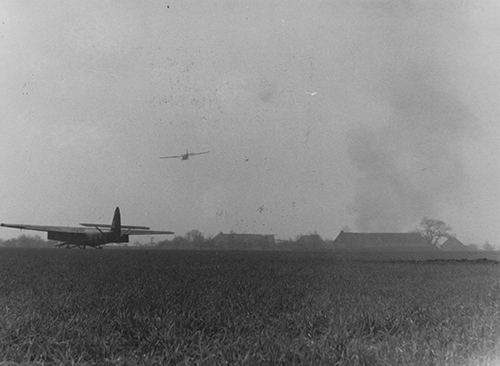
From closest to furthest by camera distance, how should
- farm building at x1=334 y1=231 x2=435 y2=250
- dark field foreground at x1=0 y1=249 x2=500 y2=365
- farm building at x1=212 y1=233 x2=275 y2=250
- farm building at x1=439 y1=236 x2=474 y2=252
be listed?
dark field foreground at x1=0 y1=249 x2=500 y2=365 → farm building at x1=334 y1=231 x2=435 y2=250 → farm building at x1=212 y1=233 x2=275 y2=250 → farm building at x1=439 y1=236 x2=474 y2=252

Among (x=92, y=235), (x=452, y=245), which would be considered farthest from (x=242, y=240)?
(x=92, y=235)

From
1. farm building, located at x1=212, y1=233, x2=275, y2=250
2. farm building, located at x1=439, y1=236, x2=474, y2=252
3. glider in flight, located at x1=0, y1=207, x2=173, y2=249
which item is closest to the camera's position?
glider in flight, located at x1=0, y1=207, x2=173, y2=249

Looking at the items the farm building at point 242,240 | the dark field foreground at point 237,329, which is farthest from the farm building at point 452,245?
the dark field foreground at point 237,329

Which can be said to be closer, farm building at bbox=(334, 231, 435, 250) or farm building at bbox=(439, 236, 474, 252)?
farm building at bbox=(334, 231, 435, 250)

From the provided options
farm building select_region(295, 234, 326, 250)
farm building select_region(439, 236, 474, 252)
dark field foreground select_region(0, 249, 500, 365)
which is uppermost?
dark field foreground select_region(0, 249, 500, 365)

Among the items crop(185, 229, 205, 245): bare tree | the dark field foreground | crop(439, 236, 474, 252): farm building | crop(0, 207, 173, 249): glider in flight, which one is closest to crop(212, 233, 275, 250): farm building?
crop(185, 229, 205, 245): bare tree

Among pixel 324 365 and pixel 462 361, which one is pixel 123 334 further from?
pixel 462 361

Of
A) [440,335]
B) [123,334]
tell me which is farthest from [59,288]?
[440,335]

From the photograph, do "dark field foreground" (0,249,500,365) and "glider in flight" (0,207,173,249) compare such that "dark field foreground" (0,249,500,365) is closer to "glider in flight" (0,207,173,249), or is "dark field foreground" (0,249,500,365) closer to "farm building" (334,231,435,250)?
"glider in flight" (0,207,173,249)

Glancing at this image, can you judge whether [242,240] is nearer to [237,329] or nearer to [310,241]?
[310,241]
